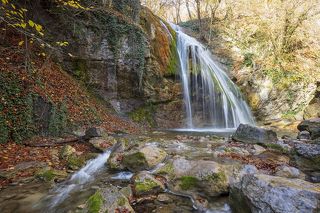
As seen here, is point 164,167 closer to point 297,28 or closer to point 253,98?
point 253,98

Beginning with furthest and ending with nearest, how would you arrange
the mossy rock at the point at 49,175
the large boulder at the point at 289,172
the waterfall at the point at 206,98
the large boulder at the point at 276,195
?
the waterfall at the point at 206,98 → the mossy rock at the point at 49,175 → the large boulder at the point at 289,172 → the large boulder at the point at 276,195

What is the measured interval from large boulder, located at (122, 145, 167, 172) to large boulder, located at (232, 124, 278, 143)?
11.8 ft

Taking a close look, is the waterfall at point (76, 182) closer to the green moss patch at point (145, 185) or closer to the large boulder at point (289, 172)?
the green moss patch at point (145, 185)

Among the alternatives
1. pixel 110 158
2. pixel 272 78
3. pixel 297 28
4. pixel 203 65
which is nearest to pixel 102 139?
pixel 110 158

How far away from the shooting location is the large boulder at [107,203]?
10.4 feet

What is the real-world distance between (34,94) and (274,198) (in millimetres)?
6440

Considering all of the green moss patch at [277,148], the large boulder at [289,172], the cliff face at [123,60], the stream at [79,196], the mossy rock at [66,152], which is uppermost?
the cliff face at [123,60]

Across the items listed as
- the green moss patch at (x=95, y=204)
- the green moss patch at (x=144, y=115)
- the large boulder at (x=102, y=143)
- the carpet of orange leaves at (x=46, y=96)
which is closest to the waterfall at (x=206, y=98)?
the green moss patch at (x=144, y=115)

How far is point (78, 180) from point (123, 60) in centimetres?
736

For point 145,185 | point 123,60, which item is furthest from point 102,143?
point 123,60

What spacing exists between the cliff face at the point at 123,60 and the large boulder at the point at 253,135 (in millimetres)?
5094

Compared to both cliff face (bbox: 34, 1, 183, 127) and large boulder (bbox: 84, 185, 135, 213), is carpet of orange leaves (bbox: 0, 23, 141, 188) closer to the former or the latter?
cliff face (bbox: 34, 1, 183, 127)

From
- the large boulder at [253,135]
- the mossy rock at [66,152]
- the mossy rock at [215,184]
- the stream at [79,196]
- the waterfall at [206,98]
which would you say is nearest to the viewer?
the stream at [79,196]

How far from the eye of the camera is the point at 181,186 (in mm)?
4215
